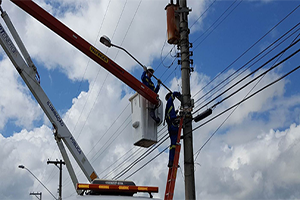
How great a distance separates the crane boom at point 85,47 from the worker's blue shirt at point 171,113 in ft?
2.64

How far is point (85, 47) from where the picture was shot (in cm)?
1201

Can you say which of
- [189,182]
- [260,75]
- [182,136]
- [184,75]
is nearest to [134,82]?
[184,75]

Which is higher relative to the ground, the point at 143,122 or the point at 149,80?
the point at 149,80

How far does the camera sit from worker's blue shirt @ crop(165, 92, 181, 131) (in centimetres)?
1107

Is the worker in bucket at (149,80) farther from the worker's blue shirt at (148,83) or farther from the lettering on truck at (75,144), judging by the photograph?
the lettering on truck at (75,144)

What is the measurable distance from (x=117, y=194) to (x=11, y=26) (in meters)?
8.97

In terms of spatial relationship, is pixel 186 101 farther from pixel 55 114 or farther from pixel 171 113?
pixel 55 114

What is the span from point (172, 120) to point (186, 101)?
2.21ft

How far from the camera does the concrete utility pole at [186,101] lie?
33.5 feet

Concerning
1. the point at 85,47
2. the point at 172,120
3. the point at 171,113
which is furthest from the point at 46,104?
the point at 172,120

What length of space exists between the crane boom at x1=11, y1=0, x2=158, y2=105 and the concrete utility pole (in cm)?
138

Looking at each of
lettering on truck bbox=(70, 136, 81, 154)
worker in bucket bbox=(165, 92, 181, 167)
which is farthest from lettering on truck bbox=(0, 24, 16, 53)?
worker in bucket bbox=(165, 92, 181, 167)

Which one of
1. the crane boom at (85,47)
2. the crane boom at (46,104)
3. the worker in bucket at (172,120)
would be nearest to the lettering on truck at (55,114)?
the crane boom at (46,104)

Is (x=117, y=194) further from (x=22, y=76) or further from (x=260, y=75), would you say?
(x=22, y=76)
